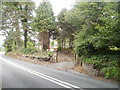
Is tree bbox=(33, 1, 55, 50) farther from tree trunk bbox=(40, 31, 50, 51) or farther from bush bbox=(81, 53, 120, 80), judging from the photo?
bush bbox=(81, 53, 120, 80)

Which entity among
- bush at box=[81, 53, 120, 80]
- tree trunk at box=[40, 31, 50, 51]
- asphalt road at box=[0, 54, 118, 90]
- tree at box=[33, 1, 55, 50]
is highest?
tree at box=[33, 1, 55, 50]

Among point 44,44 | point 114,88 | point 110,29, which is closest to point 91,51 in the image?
point 110,29

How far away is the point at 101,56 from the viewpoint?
866 centimetres

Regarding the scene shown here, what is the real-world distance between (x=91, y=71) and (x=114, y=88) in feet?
9.54

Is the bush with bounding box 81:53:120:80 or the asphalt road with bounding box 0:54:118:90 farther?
the bush with bounding box 81:53:120:80

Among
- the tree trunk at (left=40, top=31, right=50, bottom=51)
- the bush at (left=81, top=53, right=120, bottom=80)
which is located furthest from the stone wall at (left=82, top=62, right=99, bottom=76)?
the tree trunk at (left=40, top=31, right=50, bottom=51)

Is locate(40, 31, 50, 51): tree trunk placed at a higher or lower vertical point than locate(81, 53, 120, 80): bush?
higher

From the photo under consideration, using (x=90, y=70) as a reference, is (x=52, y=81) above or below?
below

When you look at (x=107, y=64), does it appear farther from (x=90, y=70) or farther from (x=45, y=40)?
(x=45, y=40)

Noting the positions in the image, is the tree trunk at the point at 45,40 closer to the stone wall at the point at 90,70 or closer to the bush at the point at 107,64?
the stone wall at the point at 90,70

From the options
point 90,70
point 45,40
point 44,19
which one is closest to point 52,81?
point 90,70

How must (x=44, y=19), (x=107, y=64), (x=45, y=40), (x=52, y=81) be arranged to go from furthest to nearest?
(x=45, y=40)
(x=44, y=19)
(x=107, y=64)
(x=52, y=81)

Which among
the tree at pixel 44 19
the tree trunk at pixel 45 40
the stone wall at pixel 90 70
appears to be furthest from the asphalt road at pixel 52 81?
the tree trunk at pixel 45 40

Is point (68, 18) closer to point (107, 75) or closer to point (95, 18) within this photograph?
point (95, 18)
